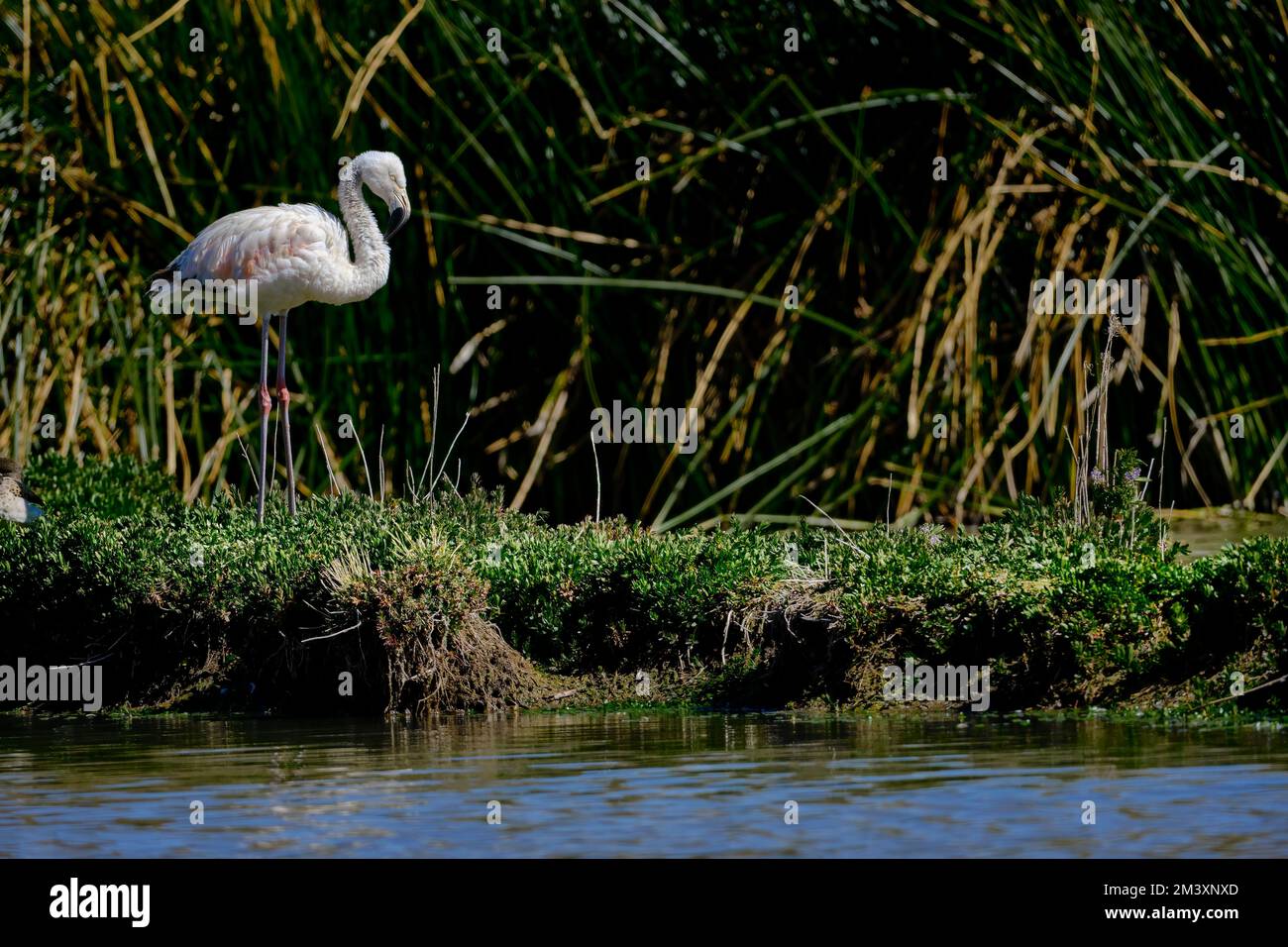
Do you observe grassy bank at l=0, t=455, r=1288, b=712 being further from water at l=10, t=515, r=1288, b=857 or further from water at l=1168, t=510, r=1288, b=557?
water at l=1168, t=510, r=1288, b=557

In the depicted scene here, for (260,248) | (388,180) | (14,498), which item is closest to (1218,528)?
(388,180)

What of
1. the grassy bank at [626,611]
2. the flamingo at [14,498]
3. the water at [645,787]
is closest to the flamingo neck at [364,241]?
the grassy bank at [626,611]

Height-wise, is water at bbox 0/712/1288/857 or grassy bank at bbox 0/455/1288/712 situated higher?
grassy bank at bbox 0/455/1288/712

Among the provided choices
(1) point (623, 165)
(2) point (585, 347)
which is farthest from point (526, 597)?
(1) point (623, 165)

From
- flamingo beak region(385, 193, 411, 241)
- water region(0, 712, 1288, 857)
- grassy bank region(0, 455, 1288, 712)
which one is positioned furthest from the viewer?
flamingo beak region(385, 193, 411, 241)

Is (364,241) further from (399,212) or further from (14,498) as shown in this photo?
(14,498)

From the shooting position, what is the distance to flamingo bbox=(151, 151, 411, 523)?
→ 11.2 m

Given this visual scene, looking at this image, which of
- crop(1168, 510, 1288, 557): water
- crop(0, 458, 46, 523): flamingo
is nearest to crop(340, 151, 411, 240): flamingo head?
crop(0, 458, 46, 523): flamingo

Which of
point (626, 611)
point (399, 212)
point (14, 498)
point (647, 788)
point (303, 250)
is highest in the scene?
point (399, 212)

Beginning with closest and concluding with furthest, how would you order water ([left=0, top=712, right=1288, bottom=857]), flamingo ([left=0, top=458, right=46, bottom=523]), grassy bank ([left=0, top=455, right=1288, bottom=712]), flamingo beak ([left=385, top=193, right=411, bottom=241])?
water ([left=0, top=712, right=1288, bottom=857])
grassy bank ([left=0, top=455, right=1288, bottom=712])
flamingo beak ([left=385, top=193, right=411, bottom=241])
flamingo ([left=0, top=458, right=46, bottom=523])

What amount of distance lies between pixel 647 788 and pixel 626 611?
8.83ft

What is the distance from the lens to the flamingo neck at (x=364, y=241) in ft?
37.7

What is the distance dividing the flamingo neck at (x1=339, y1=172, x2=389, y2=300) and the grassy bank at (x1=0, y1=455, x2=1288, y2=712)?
1.47 metres

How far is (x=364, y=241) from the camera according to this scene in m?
11.5
